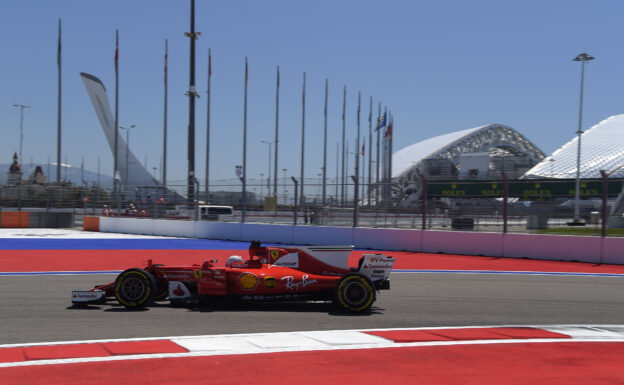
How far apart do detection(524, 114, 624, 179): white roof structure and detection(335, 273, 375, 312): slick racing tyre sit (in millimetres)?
82176

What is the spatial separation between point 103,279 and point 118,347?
6.32 metres

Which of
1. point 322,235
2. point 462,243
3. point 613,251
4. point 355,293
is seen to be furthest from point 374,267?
point 322,235

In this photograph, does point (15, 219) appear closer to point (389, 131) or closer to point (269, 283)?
point (269, 283)

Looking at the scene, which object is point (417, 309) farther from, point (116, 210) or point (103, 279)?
point (116, 210)

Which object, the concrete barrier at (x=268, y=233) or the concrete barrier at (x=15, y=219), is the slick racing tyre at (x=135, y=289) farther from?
the concrete barrier at (x=15, y=219)

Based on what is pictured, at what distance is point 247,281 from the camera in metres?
8.09

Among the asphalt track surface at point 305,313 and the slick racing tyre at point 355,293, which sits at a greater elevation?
the slick racing tyre at point 355,293

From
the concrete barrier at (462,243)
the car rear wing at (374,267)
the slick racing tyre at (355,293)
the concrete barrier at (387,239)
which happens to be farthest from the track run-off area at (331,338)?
the concrete barrier at (387,239)

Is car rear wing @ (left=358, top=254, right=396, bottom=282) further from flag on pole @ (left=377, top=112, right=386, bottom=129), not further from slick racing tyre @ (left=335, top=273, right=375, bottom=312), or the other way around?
flag on pole @ (left=377, top=112, right=386, bottom=129)

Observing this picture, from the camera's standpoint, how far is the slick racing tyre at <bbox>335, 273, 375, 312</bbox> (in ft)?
26.5

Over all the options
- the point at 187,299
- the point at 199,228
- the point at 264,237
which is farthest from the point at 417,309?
the point at 199,228

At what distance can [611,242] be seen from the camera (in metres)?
15.7

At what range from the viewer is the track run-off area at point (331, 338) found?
5055mm

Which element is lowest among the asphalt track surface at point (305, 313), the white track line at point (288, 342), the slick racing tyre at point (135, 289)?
the asphalt track surface at point (305, 313)
